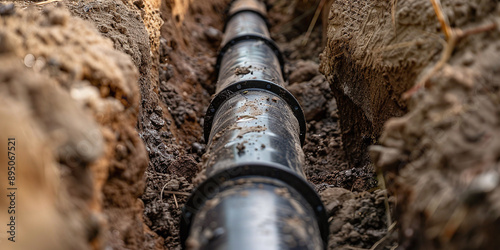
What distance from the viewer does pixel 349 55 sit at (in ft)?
11.1

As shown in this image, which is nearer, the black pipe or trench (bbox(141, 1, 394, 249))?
the black pipe

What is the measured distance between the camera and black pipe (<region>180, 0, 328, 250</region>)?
1.99 metres

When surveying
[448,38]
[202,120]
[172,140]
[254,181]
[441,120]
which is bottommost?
[441,120]

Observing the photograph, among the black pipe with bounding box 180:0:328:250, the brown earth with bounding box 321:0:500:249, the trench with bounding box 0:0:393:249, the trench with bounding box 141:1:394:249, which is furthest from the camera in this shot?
the trench with bounding box 141:1:394:249

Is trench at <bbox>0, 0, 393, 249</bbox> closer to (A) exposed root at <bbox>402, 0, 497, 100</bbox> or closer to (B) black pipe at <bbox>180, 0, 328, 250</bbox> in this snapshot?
(B) black pipe at <bbox>180, 0, 328, 250</bbox>

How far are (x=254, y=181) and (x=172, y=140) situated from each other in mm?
1666

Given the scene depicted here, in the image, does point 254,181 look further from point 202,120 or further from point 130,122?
point 202,120

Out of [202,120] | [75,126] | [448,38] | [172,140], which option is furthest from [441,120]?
[202,120]

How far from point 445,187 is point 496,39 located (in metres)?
0.79

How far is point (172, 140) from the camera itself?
12.4 feet

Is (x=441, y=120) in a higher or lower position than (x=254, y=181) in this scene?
lower

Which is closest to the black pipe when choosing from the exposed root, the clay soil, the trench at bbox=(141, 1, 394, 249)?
the trench at bbox=(141, 1, 394, 249)

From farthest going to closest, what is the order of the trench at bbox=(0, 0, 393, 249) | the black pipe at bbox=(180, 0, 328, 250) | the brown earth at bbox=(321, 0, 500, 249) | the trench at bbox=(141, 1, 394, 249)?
1. the trench at bbox=(141, 1, 394, 249)
2. the black pipe at bbox=(180, 0, 328, 250)
3. the trench at bbox=(0, 0, 393, 249)
4. the brown earth at bbox=(321, 0, 500, 249)

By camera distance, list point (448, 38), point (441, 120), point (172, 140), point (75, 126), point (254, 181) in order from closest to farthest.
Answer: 1. point (75, 126)
2. point (441, 120)
3. point (448, 38)
4. point (254, 181)
5. point (172, 140)
